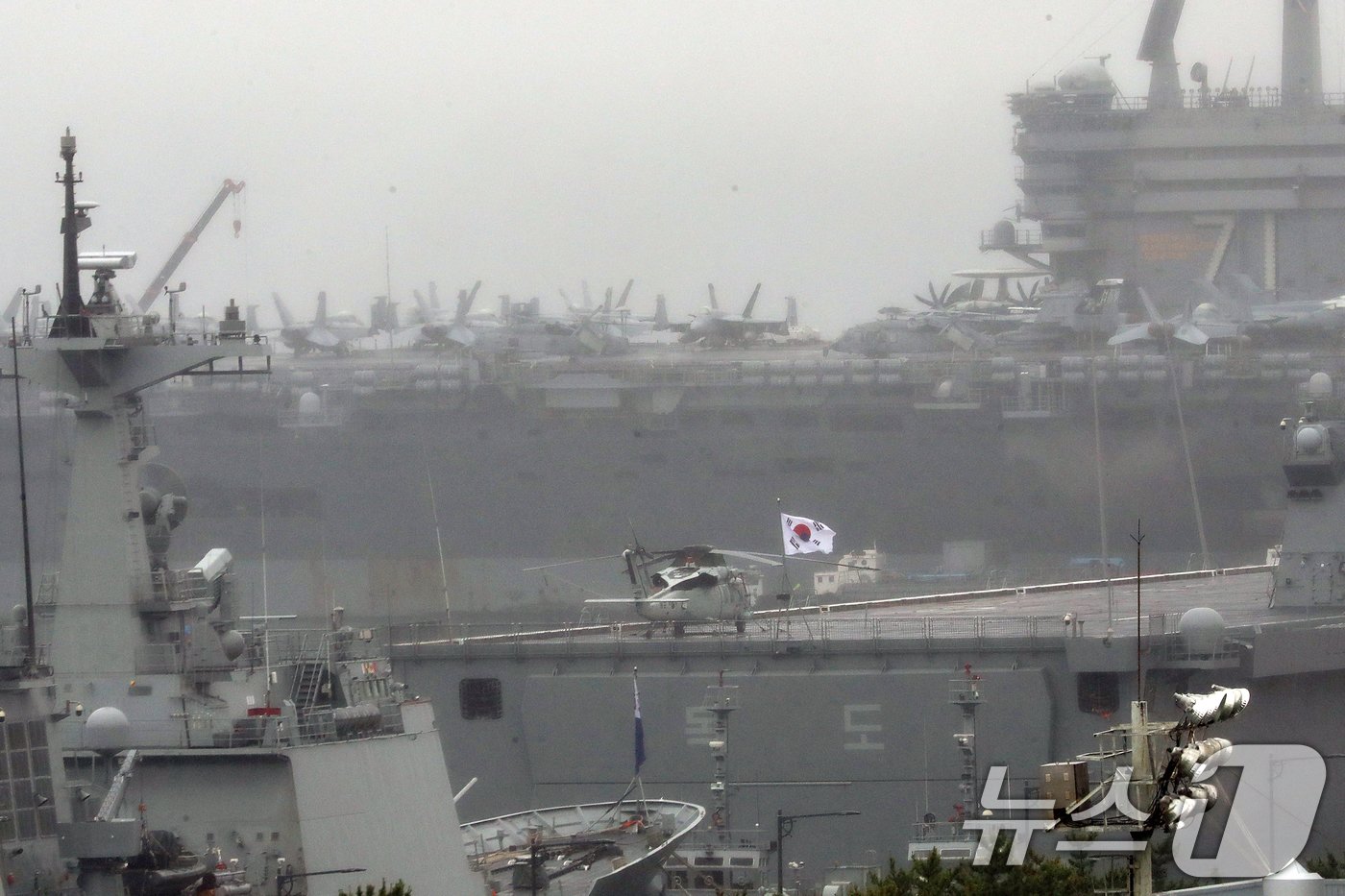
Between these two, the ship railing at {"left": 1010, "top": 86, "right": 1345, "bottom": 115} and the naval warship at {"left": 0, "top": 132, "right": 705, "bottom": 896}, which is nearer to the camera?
the naval warship at {"left": 0, "top": 132, "right": 705, "bottom": 896}

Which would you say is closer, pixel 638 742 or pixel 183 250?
pixel 638 742

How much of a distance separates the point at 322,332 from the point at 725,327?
41.1ft

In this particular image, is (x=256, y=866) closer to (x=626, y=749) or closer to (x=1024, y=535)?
→ (x=626, y=749)

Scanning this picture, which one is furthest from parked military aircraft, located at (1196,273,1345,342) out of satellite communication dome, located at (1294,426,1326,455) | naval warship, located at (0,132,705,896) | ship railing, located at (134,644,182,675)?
ship railing, located at (134,644,182,675)

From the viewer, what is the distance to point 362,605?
2203 inches

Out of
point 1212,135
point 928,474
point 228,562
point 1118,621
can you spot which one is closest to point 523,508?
point 928,474

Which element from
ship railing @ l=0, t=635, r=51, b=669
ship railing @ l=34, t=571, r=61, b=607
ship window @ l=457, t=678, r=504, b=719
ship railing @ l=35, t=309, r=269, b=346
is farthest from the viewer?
ship window @ l=457, t=678, r=504, b=719

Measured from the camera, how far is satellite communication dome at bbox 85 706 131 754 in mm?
10688

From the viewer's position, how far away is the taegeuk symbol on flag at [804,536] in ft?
78.8

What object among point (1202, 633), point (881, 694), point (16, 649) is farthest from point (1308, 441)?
point (16, 649)

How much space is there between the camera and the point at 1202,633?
20.0 m

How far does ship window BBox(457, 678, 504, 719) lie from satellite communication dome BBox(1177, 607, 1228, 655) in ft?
22.7

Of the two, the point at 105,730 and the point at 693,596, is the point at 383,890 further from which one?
the point at 693,596

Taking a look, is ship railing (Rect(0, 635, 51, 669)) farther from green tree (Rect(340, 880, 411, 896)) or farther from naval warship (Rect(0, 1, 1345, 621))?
naval warship (Rect(0, 1, 1345, 621))
